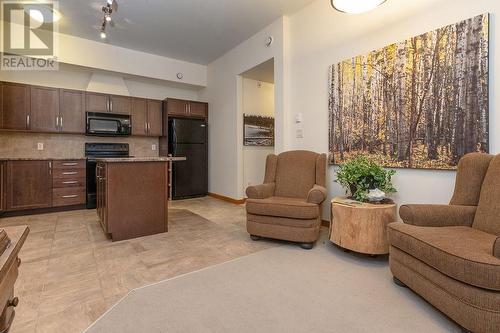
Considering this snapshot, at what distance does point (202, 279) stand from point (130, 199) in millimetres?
1406

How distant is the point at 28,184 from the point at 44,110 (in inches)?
48.3

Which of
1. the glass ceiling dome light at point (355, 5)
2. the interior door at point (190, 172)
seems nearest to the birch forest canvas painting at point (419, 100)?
the glass ceiling dome light at point (355, 5)

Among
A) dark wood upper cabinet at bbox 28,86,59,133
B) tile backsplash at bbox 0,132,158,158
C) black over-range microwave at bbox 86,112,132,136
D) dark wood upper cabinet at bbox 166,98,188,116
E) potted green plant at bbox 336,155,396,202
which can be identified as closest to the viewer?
potted green plant at bbox 336,155,396,202

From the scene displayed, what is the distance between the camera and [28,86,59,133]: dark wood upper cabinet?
407 cm

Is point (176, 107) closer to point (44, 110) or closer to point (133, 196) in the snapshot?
point (44, 110)

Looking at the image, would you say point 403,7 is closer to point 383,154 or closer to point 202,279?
point 383,154

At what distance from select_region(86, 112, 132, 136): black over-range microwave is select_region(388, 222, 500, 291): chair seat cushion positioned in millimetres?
4700

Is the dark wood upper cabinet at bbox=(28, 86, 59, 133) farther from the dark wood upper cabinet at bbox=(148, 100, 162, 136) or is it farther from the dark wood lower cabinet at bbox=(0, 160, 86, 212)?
the dark wood upper cabinet at bbox=(148, 100, 162, 136)

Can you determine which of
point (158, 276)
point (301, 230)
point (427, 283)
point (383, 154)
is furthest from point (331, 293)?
point (383, 154)

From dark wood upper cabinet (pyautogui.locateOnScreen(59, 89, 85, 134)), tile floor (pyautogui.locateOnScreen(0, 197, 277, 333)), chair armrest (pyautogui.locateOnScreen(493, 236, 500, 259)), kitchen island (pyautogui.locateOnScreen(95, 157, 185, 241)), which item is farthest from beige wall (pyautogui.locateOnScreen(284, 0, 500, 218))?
dark wood upper cabinet (pyautogui.locateOnScreen(59, 89, 85, 134))

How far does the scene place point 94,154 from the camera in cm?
473

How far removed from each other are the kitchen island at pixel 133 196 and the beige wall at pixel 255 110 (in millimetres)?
2143

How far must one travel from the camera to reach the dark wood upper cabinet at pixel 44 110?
160 inches

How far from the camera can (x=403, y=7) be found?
8.11 feet
